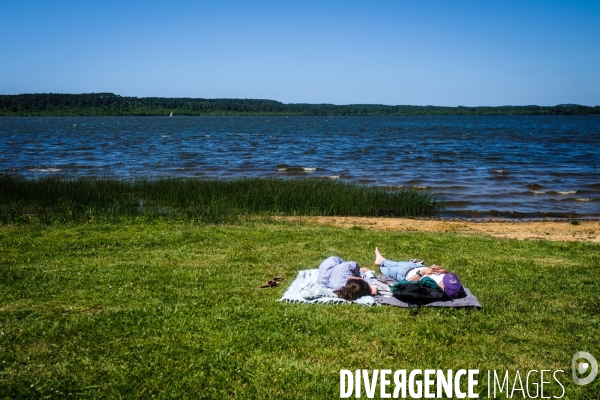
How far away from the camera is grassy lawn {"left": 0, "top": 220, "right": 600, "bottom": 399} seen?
6.21 meters

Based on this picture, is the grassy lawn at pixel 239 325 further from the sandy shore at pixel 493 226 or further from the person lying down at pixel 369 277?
the sandy shore at pixel 493 226

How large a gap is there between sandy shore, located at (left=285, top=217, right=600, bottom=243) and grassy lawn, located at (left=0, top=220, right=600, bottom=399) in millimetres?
4720

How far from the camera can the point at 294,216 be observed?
19.4 metres

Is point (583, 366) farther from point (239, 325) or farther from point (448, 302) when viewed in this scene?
point (239, 325)

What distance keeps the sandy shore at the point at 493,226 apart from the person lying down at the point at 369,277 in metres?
7.24

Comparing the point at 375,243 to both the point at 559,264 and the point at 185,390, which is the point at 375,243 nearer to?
Result: the point at 559,264

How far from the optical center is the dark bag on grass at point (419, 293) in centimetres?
881

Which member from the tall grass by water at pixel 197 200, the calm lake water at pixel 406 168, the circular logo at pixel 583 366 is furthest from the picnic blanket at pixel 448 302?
the calm lake water at pixel 406 168

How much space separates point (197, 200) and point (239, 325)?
13445 millimetres

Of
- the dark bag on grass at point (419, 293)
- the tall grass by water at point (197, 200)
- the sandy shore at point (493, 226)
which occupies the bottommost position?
the sandy shore at point (493, 226)

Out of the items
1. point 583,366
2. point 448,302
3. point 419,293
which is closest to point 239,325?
point 419,293

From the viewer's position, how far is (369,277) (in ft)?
34.0

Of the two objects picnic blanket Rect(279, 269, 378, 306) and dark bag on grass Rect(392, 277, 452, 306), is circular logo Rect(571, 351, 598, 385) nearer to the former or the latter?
dark bag on grass Rect(392, 277, 452, 306)

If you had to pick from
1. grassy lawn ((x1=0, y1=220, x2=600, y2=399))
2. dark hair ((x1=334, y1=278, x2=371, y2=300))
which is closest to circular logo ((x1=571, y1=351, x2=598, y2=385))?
grassy lawn ((x1=0, y1=220, x2=600, y2=399))
